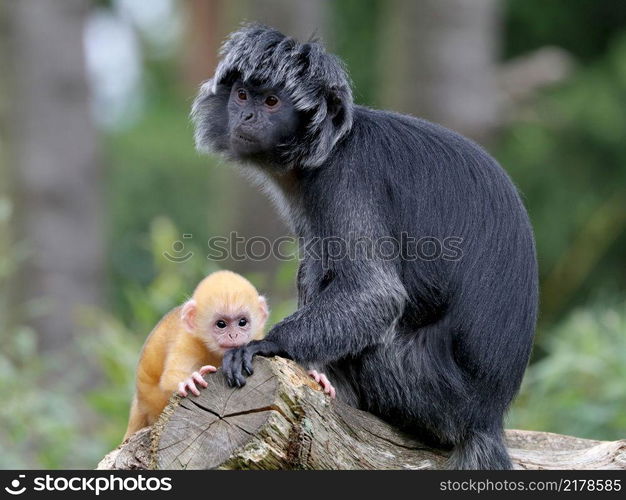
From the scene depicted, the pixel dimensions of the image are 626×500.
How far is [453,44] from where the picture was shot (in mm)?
10094

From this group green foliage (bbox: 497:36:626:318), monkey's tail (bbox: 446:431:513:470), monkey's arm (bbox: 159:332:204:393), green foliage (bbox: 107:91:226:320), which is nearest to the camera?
monkey's arm (bbox: 159:332:204:393)

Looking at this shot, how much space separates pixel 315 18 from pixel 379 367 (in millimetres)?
6566

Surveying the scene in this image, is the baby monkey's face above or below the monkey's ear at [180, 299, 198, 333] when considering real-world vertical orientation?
below

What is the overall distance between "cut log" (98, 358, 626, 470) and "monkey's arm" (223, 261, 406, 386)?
309 mm

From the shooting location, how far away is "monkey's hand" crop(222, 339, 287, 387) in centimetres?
409

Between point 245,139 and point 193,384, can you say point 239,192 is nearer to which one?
point 245,139

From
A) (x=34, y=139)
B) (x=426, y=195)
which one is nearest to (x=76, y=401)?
(x=34, y=139)

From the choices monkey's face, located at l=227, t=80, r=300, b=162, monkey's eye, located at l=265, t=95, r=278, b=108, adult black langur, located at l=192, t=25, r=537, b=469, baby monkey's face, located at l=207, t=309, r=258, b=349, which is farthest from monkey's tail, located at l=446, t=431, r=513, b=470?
monkey's eye, located at l=265, t=95, r=278, b=108

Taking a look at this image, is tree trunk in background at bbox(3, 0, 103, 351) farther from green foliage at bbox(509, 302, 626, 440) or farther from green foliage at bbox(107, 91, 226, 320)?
green foliage at bbox(107, 91, 226, 320)

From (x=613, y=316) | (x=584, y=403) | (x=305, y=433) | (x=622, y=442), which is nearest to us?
(x=305, y=433)

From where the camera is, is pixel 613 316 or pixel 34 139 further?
pixel 34 139

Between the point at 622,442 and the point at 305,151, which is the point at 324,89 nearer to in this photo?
the point at 305,151

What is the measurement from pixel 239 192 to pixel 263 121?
5.75 m

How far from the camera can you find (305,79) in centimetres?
500
